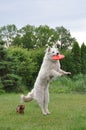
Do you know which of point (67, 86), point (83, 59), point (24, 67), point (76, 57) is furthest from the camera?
point (83, 59)

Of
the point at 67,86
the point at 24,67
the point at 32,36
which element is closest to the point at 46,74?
the point at 67,86

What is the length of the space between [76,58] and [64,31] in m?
Result: 54.3

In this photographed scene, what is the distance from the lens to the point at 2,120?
36.1 feet

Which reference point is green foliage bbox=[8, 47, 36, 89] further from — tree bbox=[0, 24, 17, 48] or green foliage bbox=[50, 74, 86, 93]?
tree bbox=[0, 24, 17, 48]

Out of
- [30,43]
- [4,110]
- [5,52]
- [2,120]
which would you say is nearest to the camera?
[2,120]

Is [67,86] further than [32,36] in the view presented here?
No

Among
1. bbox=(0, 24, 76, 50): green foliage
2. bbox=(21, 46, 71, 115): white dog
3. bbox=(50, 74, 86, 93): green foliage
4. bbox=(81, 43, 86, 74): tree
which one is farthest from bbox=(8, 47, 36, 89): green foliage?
bbox=(0, 24, 76, 50): green foliage

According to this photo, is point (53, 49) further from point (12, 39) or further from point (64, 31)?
point (64, 31)

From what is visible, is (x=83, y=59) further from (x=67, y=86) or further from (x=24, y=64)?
(x=67, y=86)

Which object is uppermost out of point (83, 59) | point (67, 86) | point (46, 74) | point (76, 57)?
point (46, 74)

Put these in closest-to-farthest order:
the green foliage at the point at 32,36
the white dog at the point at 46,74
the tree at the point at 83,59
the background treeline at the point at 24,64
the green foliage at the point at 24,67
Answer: the white dog at the point at 46,74, the background treeline at the point at 24,64, the green foliage at the point at 24,67, the tree at the point at 83,59, the green foliage at the point at 32,36

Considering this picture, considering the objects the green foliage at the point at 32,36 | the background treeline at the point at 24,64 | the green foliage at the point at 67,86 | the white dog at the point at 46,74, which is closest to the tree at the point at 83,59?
the background treeline at the point at 24,64

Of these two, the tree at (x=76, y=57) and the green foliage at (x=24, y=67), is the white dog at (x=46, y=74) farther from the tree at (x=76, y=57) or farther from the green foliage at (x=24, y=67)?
the tree at (x=76, y=57)

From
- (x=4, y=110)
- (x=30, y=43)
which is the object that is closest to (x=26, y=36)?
(x=30, y=43)
